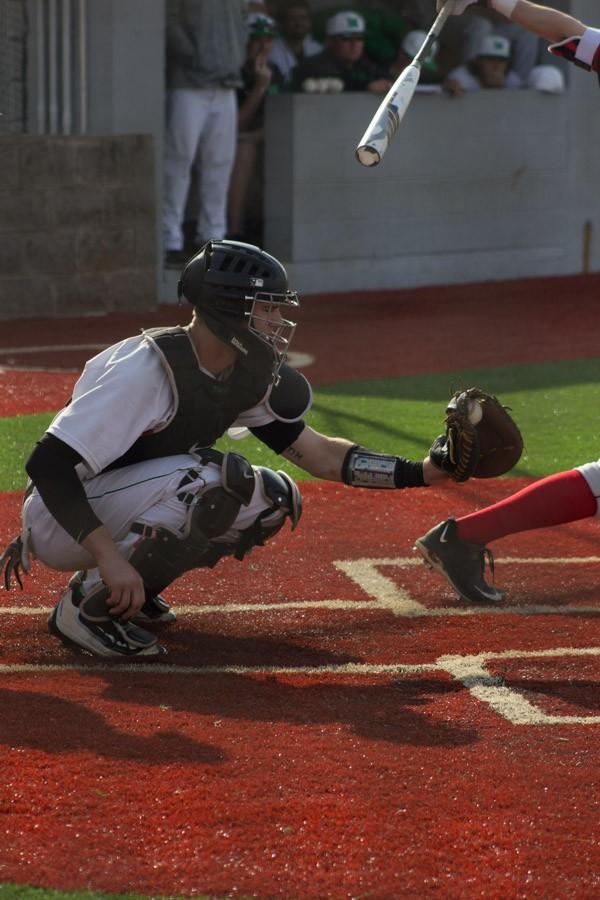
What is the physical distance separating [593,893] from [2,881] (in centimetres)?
111

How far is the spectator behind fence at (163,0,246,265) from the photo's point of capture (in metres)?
11.9

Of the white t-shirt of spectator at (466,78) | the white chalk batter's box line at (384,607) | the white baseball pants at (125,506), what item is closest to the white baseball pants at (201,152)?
Answer: the white t-shirt of spectator at (466,78)

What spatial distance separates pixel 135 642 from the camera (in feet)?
14.1

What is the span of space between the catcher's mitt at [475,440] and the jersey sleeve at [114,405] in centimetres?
95

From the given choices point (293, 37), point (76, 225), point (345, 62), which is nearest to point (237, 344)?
point (76, 225)

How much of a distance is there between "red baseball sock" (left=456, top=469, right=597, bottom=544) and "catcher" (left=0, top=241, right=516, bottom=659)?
735mm

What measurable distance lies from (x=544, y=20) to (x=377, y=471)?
1.63 meters

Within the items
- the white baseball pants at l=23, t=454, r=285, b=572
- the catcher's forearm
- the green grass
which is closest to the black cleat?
the white baseball pants at l=23, t=454, r=285, b=572

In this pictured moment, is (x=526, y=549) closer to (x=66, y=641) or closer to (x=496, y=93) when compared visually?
(x=66, y=641)

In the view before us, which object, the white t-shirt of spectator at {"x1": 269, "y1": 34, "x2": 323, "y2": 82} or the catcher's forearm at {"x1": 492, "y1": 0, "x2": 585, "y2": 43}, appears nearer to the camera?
the catcher's forearm at {"x1": 492, "y1": 0, "x2": 585, "y2": 43}

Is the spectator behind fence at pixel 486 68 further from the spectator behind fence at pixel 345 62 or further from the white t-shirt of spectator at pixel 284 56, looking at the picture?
the white t-shirt of spectator at pixel 284 56

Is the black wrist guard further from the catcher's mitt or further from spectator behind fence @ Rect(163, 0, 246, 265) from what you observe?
spectator behind fence @ Rect(163, 0, 246, 265)

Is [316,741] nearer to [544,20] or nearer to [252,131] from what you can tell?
[544,20]

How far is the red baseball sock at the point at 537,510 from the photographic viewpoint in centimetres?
486
